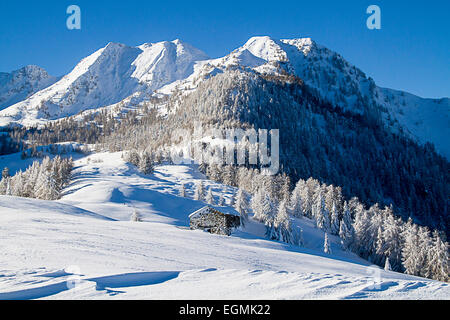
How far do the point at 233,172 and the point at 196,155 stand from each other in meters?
23.2

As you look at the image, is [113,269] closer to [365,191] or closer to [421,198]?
[365,191]

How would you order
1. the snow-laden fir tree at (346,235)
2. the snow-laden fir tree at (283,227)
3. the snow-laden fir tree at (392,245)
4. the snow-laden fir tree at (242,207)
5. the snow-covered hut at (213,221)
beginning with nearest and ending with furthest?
the snow-covered hut at (213,221) < the snow-laden fir tree at (392,245) < the snow-laden fir tree at (283,227) < the snow-laden fir tree at (242,207) < the snow-laden fir tree at (346,235)

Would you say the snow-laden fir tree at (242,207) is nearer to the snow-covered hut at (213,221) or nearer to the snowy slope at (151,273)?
the snow-covered hut at (213,221)

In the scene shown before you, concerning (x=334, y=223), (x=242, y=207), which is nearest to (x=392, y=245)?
(x=334, y=223)

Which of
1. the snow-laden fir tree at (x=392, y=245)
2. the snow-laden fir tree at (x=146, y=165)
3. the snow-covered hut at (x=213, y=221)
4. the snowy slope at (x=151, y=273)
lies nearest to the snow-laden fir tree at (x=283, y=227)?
the snow-laden fir tree at (x=392, y=245)

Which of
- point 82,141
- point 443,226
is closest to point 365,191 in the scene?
point 443,226

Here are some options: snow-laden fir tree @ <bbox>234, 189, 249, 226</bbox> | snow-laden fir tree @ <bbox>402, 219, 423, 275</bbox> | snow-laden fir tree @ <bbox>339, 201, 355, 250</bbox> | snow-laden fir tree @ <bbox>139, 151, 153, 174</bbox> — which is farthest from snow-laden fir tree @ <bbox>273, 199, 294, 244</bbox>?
snow-laden fir tree @ <bbox>139, 151, 153, 174</bbox>

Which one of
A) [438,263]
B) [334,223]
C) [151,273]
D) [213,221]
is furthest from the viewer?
[334,223]

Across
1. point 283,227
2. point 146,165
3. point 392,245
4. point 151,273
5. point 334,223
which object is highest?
point 146,165

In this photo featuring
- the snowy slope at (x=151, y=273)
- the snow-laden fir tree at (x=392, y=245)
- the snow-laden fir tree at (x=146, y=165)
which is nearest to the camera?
the snowy slope at (x=151, y=273)

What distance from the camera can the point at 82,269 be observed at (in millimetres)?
8469

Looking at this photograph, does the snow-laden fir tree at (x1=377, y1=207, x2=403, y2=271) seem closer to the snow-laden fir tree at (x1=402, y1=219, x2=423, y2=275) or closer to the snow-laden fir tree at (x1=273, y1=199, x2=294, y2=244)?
the snow-laden fir tree at (x1=402, y1=219, x2=423, y2=275)

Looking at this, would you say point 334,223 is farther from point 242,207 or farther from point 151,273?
point 151,273
